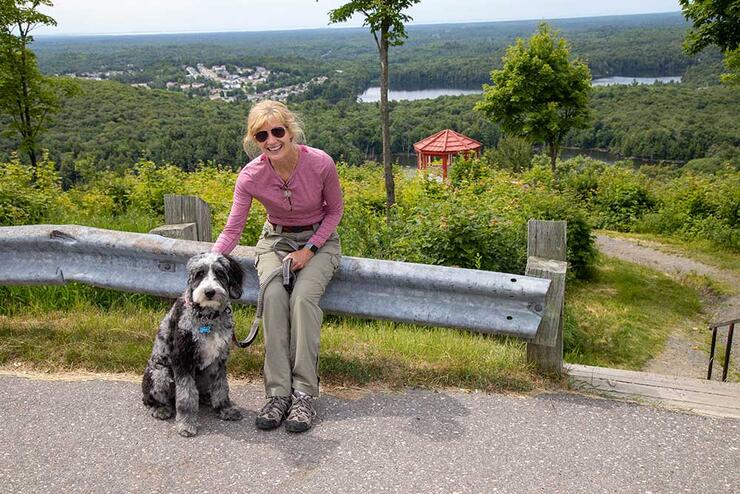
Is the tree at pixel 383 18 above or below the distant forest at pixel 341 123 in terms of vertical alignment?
above

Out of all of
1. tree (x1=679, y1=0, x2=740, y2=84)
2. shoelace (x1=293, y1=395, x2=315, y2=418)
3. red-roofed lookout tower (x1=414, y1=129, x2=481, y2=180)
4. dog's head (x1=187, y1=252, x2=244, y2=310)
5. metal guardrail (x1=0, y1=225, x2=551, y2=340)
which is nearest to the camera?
dog's head (x1=187, y1=252, x2=244, y2=310)

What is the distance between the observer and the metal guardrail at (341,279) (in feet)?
12.2

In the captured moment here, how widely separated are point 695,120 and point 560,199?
287ft

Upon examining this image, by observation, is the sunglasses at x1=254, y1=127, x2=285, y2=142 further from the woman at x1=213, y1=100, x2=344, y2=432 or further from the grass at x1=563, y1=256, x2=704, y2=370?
the grass at x1=563, y1=256, x2=704, y2=370

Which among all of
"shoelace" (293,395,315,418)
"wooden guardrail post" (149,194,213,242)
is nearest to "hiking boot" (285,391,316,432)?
"shoelace" (293,395,315,418)

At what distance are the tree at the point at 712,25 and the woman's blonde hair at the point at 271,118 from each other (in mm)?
11904

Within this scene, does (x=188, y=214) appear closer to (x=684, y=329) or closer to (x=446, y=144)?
(x=684, y=329)

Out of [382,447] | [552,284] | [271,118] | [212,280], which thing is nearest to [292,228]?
[271,118]

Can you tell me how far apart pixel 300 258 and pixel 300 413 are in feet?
2.87

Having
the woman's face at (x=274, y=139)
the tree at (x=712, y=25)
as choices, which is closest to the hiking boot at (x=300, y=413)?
the woman's face at (x=274, y=139)

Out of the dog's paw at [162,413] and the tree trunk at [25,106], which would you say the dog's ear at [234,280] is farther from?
the tree trunk at [25,106]

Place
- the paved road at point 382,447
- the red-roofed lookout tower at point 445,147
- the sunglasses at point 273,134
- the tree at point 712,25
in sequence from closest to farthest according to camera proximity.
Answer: the paved road at point 382,447 → the sunglasses at point 273,134 → the tree at point 712,25 → the red-roofed lookout tower at point 445,147

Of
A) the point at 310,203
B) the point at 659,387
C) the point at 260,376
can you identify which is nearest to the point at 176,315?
the point at 260,376

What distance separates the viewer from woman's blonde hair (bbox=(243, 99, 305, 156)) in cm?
361
